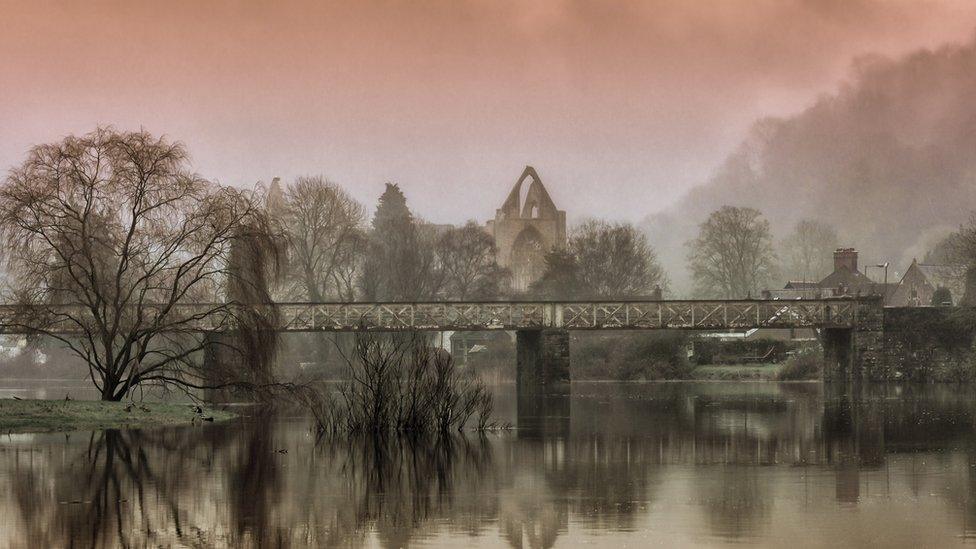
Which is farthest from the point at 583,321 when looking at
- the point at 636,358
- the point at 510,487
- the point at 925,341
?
the point at 510,487

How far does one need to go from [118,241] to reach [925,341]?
5049 centimetres

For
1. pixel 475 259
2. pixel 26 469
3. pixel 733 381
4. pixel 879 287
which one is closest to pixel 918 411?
pixel 26 469

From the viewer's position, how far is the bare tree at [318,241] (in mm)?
93688

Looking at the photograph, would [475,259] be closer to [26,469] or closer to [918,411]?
[918,411]

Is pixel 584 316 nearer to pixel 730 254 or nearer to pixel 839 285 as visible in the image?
pixel 839 285

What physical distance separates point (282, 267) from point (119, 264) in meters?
4.92

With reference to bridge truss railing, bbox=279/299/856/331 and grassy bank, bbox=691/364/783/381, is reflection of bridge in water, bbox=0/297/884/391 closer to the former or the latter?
bridge truss railing, bbox=279/299/856/331

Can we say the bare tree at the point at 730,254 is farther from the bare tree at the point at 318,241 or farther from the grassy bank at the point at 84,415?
the grassy bank at the point at 84,415

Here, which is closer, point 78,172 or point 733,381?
point 78,172

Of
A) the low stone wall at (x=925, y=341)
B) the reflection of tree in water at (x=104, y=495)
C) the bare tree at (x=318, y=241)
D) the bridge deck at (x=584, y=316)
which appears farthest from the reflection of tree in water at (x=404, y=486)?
the bare tree at (x=318, y=241)

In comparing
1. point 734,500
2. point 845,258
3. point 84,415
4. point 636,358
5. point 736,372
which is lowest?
point 734,500

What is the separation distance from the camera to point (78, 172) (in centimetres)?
4091

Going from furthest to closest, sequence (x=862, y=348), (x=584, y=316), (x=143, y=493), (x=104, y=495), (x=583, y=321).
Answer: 1. (x=584, y=316)
2. (x=583, y=321)
3. (x=862, y=348)
4. (x=143, y=493)
5. (x=104, y=495)

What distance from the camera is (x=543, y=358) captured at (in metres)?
74.9
